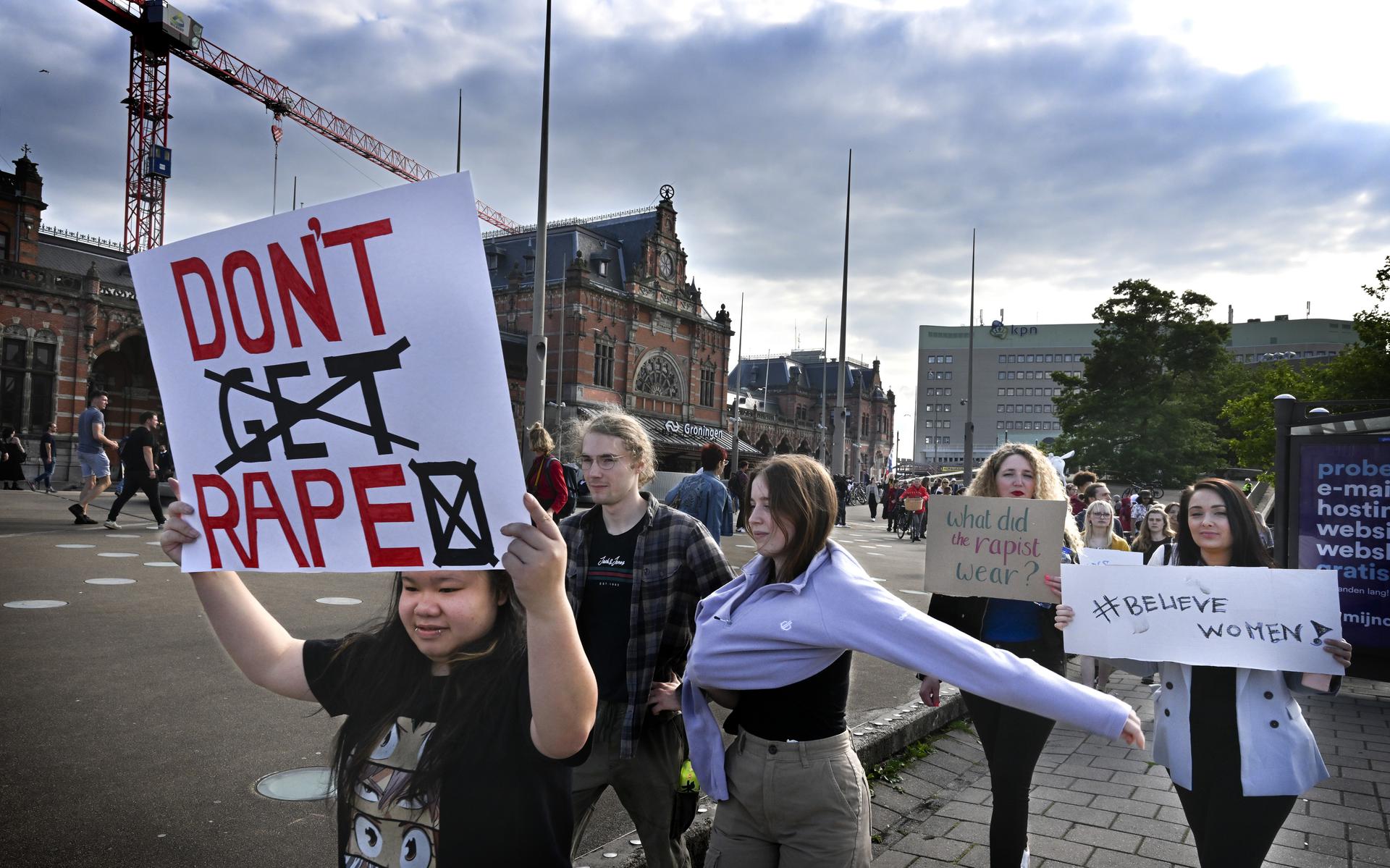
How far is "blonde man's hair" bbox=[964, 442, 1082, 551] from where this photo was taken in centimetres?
414

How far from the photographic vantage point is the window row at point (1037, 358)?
11494 cm

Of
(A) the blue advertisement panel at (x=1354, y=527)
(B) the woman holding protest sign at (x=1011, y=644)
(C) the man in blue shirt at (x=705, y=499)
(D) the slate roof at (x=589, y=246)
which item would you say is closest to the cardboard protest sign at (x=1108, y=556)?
(B) the woman holding protest sign at (x=1011, y=644)

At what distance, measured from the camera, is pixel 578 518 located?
3668 millimetres

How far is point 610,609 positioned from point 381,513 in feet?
5.90

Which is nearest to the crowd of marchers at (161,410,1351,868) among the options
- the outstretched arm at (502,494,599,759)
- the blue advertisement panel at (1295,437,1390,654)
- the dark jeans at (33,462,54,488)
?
the outstretched arm at (502,494,599,759)

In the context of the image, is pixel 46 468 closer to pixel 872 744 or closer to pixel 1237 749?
pixel 872 744

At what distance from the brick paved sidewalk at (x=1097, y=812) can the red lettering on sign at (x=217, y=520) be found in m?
3.22

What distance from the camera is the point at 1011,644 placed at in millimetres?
3920

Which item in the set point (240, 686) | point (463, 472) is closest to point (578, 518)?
point (463, 472)

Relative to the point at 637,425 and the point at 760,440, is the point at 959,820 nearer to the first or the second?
the point at 637,425

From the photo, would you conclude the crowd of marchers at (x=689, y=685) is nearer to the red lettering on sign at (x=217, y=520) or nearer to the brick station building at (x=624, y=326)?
the red lettering on sign at (x=217, y=520)

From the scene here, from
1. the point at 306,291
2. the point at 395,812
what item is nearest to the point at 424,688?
the point at 395,812

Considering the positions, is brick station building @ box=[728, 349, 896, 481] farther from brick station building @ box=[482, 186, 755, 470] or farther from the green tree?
the green tree

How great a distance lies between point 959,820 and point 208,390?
13.6 ft
